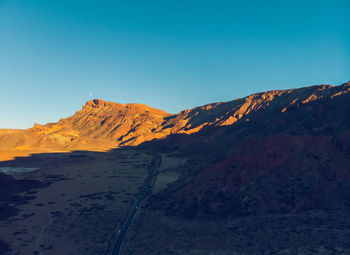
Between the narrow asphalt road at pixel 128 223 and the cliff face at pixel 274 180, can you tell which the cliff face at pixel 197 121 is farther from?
the narrow asphalt road at pixel 128 223

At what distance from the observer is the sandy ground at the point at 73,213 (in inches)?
1072

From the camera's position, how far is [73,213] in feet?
122

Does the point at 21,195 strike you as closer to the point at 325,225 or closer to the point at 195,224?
the point at 195,224

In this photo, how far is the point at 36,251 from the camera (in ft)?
84.1

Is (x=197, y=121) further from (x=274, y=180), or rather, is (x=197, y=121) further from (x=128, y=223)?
(x=128, y=223)

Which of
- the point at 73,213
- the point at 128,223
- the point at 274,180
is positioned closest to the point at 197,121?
the point at 274,180

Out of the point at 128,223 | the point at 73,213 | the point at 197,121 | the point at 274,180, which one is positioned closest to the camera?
the point at 128,223

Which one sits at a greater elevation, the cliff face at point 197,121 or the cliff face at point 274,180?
the cliff face at point 197,121

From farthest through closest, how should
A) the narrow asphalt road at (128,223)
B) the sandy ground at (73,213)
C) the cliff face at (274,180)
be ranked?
the cliff face at (274,180) → the sandy ground at (73,213) → the narrow asphalt road at (128,223)

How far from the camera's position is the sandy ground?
89.4 ft

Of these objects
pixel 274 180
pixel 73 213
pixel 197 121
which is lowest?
pixel 73 213

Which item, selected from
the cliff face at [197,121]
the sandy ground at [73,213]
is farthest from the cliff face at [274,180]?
the cliff face at [197,121]

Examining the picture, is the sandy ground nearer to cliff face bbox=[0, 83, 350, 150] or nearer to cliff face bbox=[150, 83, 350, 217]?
cliff face bbox=[150, 83, 350, 217]

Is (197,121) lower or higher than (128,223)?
higher
